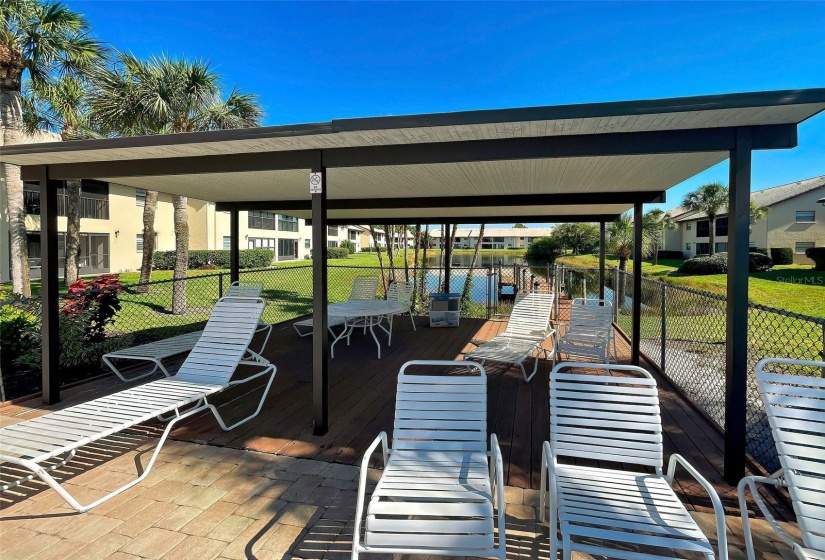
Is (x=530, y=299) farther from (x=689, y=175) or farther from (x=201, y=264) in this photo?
(x=201, y=264)

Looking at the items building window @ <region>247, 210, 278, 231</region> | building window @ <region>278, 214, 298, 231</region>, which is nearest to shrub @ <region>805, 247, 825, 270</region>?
building window @ <region>247, 210, 278, 231</region>

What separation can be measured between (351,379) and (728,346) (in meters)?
3.75

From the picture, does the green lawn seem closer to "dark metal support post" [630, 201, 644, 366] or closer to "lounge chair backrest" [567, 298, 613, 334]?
"dark metal support post" [630, 201, 644, 366]

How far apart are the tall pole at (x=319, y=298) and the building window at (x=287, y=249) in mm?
33964

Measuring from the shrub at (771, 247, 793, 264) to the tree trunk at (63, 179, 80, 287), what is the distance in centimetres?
3847

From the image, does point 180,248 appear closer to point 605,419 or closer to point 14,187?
point 14,187

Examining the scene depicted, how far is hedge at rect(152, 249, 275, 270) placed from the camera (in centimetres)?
2494

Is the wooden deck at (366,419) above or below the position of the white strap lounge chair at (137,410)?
below

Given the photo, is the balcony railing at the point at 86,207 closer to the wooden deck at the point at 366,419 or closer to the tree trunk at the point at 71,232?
the tree trunk at the point at 71,232

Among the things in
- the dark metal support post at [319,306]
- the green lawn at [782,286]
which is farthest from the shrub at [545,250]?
the dark metal support post at [319,306]

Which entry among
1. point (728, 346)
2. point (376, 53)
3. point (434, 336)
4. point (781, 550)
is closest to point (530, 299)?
point (434, 336)

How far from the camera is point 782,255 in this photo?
94.8 feet

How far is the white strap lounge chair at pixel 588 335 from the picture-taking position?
541 centimetres

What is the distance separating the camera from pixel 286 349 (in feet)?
21.8
